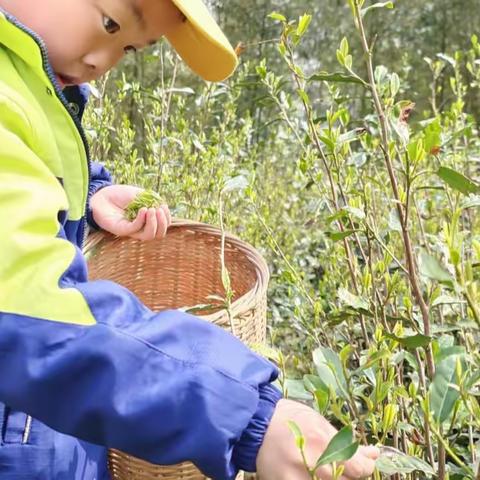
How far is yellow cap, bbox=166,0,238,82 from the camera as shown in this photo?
3.60ft

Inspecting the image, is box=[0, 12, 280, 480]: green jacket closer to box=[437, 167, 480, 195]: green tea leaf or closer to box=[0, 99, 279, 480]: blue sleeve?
box=[0, 99, 279, 480]: blue sleeve

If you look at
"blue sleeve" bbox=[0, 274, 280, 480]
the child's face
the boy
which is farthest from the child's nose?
"blue sleeve" bbox=[0, 274, 280, 480]

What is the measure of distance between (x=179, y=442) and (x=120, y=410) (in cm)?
7

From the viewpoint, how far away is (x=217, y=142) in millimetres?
2646

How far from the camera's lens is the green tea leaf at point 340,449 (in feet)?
2.28

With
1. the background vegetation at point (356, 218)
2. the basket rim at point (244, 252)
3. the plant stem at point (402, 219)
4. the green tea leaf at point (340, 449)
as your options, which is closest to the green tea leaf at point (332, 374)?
→ the background vegetation at point (356, 218)

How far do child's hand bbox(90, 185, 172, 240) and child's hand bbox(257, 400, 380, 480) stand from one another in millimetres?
811

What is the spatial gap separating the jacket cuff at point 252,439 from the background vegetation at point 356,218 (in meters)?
0.06

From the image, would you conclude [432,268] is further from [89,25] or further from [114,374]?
[89,25]

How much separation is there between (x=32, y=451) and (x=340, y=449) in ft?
1.88

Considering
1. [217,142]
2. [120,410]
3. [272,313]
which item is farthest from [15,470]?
[217,142]

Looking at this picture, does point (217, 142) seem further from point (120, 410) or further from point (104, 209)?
point (120, 410)

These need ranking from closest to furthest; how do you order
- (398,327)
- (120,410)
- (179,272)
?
1. (120,410)
2. (398,327)
3. (179,272)

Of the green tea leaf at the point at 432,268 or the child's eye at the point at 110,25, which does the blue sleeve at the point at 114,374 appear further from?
the child's eye at the point at 110,25
